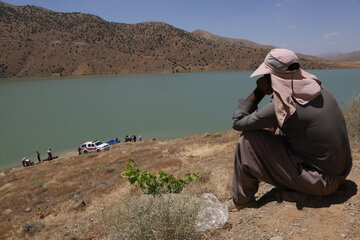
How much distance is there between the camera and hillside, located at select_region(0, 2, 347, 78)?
8350cm

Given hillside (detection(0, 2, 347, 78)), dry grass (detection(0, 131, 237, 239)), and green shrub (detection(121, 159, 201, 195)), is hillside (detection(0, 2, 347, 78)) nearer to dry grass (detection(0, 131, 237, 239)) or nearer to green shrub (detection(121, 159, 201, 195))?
dry grass (detection(0, 131, 237, 239))

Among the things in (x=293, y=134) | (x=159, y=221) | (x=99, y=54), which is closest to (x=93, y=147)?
(x=159, y=221)

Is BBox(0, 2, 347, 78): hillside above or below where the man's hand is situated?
above

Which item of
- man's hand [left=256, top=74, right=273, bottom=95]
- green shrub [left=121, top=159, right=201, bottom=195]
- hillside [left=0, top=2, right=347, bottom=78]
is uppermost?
hillside [left=0, top=2, right=347, bottom=78]

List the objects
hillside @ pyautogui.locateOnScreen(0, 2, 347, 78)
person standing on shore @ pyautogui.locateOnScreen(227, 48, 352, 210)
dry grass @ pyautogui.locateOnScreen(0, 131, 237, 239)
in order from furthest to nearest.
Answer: hillside @ pyautogui.locateOnScreen(0, 2, 347, 78) → dry grass @ pyautogui.locateOnScreen(0, 131, 237, 239) → person standing on shore @ pyautogui.locateOnScreen(227, 48, 352, 210)

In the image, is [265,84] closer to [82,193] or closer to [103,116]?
[82,193]

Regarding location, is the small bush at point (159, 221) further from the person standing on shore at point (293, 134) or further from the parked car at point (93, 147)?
the parked car at point (93, 147)

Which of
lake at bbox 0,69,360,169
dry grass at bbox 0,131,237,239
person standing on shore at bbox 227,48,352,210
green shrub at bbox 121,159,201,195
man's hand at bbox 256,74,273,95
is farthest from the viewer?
lake at bbox 0,69,360,169

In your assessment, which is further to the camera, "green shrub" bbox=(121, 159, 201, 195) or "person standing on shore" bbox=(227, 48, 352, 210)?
"green shrub" bbox=(121, 159, 201, 195)

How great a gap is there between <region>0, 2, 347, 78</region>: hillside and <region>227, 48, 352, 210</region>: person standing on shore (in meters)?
84.0

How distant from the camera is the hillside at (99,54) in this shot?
3287 inches

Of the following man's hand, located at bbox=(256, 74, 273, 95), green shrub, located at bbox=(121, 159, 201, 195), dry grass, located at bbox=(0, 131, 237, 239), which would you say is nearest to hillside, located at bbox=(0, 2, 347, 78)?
dry grass, located at bbox=(0, 131, 237, 239)

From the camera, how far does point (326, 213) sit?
2.33 m

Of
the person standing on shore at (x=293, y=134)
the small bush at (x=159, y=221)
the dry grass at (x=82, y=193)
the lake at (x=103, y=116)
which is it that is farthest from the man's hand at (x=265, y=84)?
the lake at (x=103, y=116)
